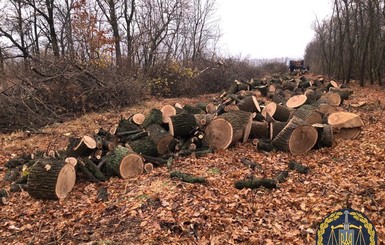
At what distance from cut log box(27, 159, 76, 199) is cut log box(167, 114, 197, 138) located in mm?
2371

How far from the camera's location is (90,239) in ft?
12.0

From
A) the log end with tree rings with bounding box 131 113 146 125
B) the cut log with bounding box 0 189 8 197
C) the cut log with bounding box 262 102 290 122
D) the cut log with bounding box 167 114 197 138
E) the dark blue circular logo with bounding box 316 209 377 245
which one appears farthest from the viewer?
the cut log with bounding box 262 102 290 122

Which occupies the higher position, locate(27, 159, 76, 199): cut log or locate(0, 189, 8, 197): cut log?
locate(27, 159, 76, 199): cut log

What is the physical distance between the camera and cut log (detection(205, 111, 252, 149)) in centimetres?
647

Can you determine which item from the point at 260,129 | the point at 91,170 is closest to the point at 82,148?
the point at 91,170

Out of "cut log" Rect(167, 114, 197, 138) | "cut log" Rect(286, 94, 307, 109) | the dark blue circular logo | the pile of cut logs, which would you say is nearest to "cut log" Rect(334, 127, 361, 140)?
the pile of cut logs

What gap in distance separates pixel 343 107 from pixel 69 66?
33.4 feet

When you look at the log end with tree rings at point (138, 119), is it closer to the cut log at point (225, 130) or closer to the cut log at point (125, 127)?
the cut log at point (125, 127)

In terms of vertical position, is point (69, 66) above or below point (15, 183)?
above

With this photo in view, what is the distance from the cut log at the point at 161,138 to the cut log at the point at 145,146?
0.27 feet

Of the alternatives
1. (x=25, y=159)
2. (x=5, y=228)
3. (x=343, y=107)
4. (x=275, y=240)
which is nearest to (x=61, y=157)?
(x=25, y=159)

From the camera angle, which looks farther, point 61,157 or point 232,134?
point 232,134

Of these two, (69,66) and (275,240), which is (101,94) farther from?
(275,240)

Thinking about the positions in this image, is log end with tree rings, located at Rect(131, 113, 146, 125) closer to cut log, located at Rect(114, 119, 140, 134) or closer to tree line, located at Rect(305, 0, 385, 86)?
cut log, located at Rect(114, 119, 140, 134)
